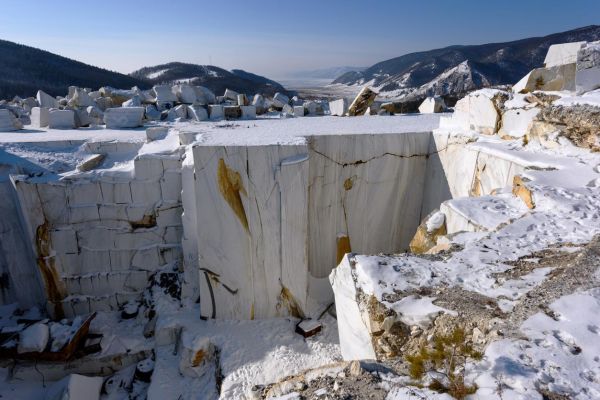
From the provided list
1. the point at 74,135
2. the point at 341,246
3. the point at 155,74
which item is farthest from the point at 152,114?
the point at 155,74

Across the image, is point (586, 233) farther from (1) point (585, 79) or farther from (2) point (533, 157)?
(1) point (585, 79)

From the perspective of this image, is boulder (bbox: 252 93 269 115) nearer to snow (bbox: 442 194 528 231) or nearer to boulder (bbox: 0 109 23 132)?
boulder (bbox: 0 109 23 132)

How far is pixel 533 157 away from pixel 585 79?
869 millimetres

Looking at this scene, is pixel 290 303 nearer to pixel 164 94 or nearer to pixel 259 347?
pixel 259 347

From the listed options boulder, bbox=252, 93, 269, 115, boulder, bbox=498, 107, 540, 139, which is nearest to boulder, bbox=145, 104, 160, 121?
boulder, bbox=252, 93, 269, 115

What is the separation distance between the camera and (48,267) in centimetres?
407

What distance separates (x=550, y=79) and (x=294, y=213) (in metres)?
2.88

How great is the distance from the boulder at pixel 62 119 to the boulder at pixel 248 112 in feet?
8.85

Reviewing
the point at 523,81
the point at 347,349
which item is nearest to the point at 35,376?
the point at 347,349

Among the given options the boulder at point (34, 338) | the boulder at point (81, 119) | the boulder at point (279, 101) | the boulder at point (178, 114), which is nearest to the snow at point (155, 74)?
the boulder at point (279, 101)

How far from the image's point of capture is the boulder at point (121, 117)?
5.64 metres

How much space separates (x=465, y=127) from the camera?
398 centimetres

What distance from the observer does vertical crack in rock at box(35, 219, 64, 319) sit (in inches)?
157

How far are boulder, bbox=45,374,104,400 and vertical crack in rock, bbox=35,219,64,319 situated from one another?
1017 mm
